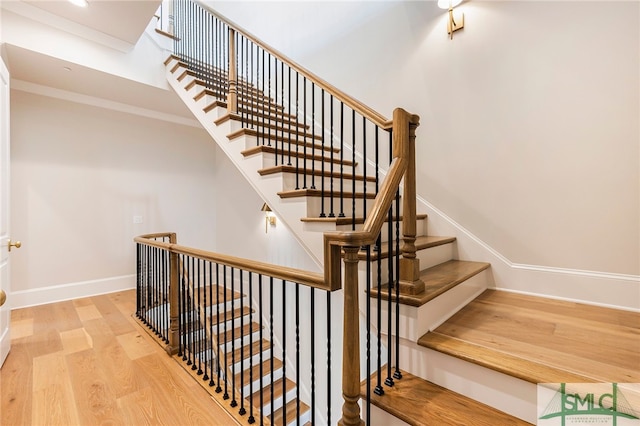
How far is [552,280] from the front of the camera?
81.1 inches

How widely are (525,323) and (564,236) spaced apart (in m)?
0.84

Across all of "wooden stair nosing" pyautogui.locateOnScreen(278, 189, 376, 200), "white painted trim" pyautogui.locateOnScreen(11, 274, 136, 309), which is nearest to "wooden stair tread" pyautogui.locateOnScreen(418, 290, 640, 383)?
"wooden stair nosing" pyautogui.locateOnScreen(278, 189, 376, 200)

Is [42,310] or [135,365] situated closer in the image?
[135,365]

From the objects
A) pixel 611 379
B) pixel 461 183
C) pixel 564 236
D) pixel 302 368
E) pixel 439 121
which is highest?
pixel 439 121

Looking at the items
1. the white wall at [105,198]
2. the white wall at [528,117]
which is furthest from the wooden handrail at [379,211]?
the white wall at [105,198]

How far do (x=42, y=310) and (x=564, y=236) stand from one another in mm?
5278

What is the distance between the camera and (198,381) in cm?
197

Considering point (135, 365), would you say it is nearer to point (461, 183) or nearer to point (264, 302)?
point (264, 302)

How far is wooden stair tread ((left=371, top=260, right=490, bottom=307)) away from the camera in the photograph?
4.66 ft

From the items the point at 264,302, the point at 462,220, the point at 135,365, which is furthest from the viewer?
the point at 264,302

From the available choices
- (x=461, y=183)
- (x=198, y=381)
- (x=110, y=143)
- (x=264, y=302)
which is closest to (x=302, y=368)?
(x=264, y=302)

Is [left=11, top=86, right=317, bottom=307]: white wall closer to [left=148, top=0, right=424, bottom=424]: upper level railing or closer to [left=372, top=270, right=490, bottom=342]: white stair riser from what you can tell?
[left=148, top=0, right=424, bottom=424]: upper level railing

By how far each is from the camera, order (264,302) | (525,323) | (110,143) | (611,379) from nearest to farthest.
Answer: (611,379)
(525,323)
(110,143)
(264,302)

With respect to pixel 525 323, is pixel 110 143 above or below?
above
